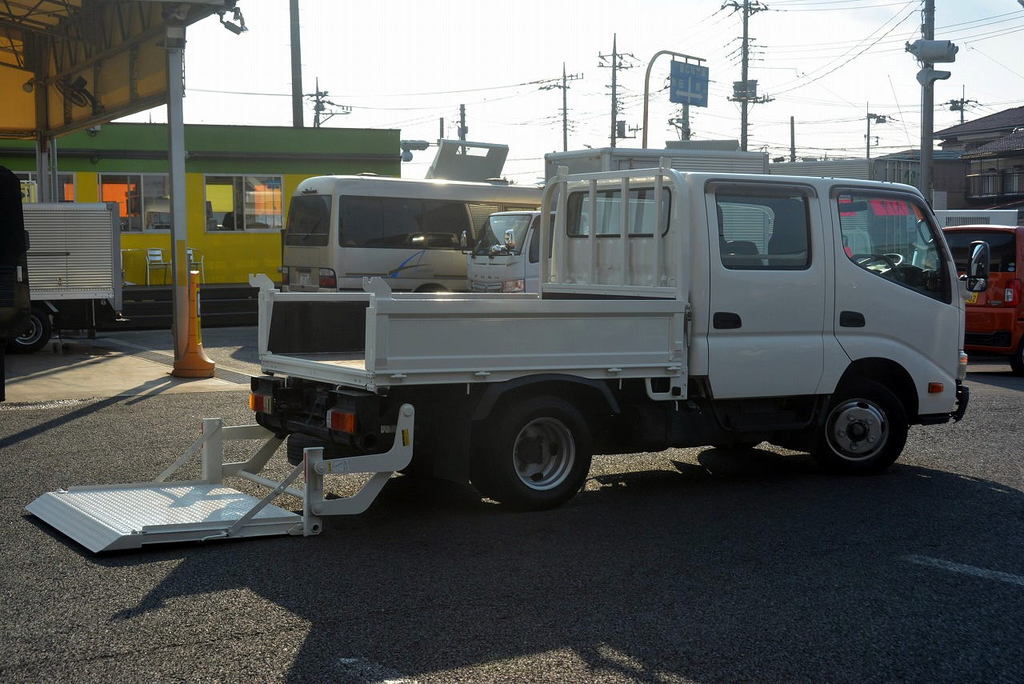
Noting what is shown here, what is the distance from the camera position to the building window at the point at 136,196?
26859 millimetres

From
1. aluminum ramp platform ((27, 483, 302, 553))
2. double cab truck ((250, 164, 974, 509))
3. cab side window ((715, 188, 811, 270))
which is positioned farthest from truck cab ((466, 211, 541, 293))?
aluminum ramp platform ((27, 483, 302, 553))

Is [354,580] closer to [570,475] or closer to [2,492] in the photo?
[570,475]

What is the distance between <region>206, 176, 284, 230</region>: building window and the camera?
27.4 metres

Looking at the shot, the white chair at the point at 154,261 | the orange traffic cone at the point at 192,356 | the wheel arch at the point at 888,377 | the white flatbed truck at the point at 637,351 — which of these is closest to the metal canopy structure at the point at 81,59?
the orange traffic cone at the point at 192,356

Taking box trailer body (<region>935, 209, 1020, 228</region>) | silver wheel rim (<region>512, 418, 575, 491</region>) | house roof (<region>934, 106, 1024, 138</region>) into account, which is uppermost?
house roof (<region>934, 106, 1024, 138</region>)

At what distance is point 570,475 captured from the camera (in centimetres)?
740

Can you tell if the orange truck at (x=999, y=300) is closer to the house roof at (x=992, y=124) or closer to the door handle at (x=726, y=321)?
the door handle at (x=726, y=321)

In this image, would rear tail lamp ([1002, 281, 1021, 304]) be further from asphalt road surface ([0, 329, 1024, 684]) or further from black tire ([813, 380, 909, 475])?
black tire ([813, 380, 909, 475])

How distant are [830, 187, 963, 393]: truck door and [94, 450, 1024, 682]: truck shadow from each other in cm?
110

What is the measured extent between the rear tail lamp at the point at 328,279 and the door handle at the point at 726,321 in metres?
12.3

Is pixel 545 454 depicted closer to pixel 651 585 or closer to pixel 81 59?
pixel 651 585

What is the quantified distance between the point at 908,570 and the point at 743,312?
2.34 m

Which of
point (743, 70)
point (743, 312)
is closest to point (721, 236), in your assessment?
point (743, 312)

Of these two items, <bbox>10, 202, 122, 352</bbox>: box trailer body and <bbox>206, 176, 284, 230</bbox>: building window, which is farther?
<bbox>206, 176, 284, 230</bbox>: building window
